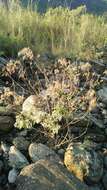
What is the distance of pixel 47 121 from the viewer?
5480 millimetres

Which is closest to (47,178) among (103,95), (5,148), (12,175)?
(12,175)

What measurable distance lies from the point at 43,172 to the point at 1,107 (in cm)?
129

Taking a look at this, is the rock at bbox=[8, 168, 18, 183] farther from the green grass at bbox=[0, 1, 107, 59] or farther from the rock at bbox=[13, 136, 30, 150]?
the green grass at bbox=[0, 1, 107, 59]

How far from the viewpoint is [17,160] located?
525 cm

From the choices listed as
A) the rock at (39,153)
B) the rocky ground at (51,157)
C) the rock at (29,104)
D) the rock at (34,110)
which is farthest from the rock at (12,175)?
the rock at (29,104)

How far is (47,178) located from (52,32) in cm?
429

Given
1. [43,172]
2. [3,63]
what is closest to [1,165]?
[43,172]

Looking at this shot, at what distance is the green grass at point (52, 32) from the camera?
25.8 ft

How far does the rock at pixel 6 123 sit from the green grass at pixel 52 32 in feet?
6.35

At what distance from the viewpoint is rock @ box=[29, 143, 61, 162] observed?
5318 millimetres

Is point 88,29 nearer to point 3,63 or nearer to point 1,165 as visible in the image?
point 3,63

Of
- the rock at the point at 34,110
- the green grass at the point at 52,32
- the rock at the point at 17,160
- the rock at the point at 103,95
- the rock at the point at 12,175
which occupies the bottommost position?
the rock at the point at 12,175

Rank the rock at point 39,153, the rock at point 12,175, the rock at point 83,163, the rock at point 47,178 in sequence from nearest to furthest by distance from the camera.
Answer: the rock at point 47,178
the rock at point 12,175
the rock at point 83,163
the rock at point 39,153

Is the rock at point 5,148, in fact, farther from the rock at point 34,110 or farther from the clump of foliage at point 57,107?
the rock at point 34,110
